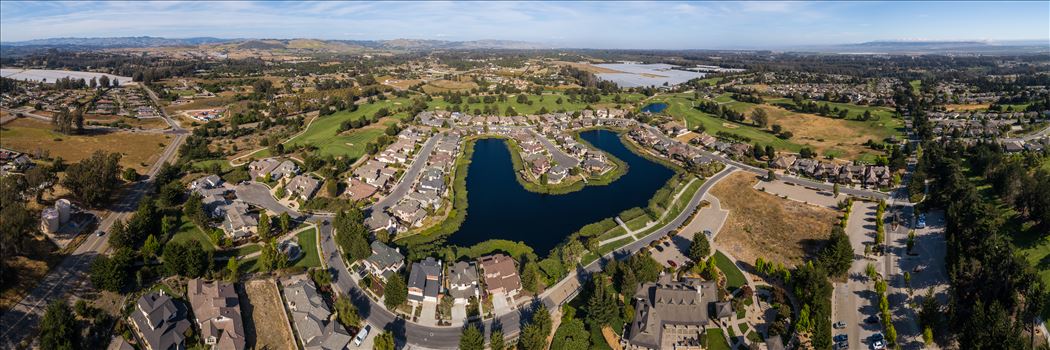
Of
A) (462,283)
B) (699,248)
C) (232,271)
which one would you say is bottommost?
(462,283)

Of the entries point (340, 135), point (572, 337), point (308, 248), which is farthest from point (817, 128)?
point (340, 135)

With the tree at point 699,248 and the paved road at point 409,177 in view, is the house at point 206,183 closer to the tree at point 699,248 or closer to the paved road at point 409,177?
the paved road at point 409,177

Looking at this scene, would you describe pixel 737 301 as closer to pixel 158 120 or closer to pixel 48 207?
pixel 48 207

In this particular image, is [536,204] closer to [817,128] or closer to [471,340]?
[471,340]

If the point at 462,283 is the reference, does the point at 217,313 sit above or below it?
below

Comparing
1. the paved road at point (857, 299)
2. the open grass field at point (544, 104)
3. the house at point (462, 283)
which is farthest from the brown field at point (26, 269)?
the open grass field at point (544, 104)

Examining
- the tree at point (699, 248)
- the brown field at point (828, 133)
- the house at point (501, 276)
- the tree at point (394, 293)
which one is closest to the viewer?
the tree at point (394, 293)

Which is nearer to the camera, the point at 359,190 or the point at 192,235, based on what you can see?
the point at 192,235
